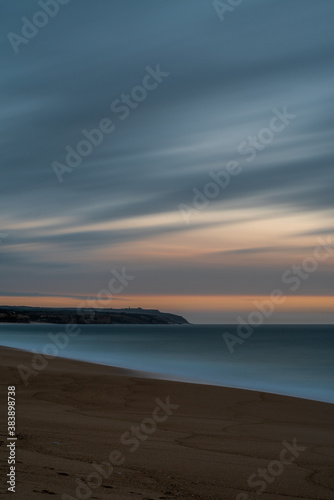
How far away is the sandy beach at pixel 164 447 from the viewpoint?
592 cm

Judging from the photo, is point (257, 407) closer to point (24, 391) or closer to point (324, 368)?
point (24, 391)

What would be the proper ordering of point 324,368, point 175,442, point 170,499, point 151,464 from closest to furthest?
1. point 170,499
2. point 151,464
3. point 175,442
4. point 324,368

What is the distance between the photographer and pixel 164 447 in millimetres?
7914

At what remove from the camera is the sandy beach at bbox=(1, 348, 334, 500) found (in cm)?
592

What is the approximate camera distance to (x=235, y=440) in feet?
29.1

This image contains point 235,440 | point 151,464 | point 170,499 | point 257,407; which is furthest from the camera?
point 257,407

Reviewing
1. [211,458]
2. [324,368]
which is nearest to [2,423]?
[211,458]

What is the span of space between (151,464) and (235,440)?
2394 mm

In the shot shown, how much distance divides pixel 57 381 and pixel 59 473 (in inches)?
400

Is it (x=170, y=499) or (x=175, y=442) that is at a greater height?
(x=175, y=442)

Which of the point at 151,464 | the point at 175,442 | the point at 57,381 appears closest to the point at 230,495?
the point at 151,464

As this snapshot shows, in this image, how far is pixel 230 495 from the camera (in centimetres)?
596

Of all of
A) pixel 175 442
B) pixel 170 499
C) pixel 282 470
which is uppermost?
pixel 175 442

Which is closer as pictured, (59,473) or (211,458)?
(59,473)
